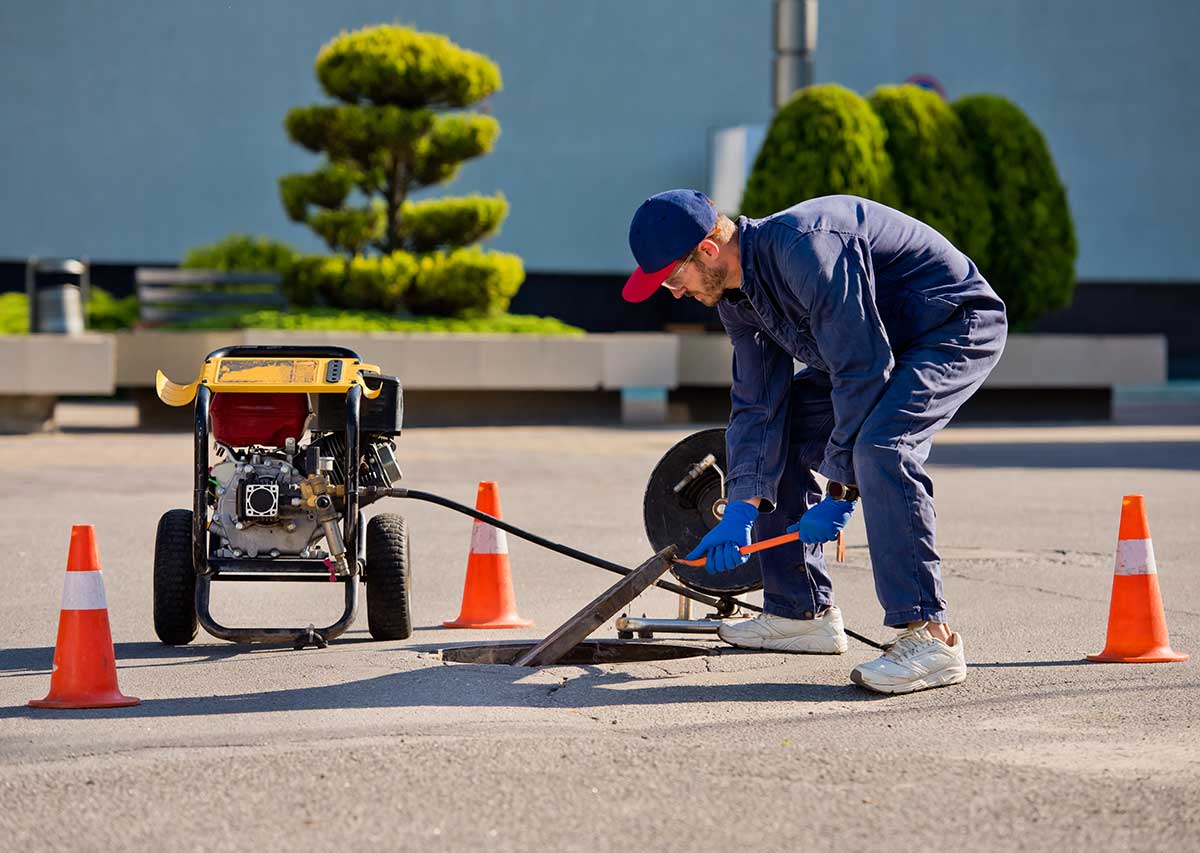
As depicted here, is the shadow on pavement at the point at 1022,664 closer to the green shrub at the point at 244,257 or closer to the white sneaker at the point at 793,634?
the white sneaker at the point at 793,634

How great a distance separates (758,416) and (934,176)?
16.0 metres

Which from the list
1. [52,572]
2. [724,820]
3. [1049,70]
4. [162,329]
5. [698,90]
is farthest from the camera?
[1049,70]

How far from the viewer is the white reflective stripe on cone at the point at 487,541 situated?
21.7ft

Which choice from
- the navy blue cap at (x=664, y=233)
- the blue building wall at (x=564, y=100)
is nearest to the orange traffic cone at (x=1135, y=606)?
the navy blue cap at (x=664, y=233)

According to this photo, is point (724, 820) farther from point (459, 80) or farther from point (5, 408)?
point (459, 80)

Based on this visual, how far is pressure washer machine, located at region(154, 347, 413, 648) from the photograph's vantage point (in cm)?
568

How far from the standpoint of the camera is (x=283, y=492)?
5758mm

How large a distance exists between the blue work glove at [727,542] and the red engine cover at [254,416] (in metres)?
1.47

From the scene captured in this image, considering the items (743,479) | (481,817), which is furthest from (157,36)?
(481,817)

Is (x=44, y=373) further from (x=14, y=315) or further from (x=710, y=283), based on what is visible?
(x=710, y=283)

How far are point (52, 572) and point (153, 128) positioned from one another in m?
19.0

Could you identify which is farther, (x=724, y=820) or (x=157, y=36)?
(x=157, y=36)

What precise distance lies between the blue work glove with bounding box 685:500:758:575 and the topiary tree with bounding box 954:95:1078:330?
16.5 m

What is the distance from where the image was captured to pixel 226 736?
4.50 m
